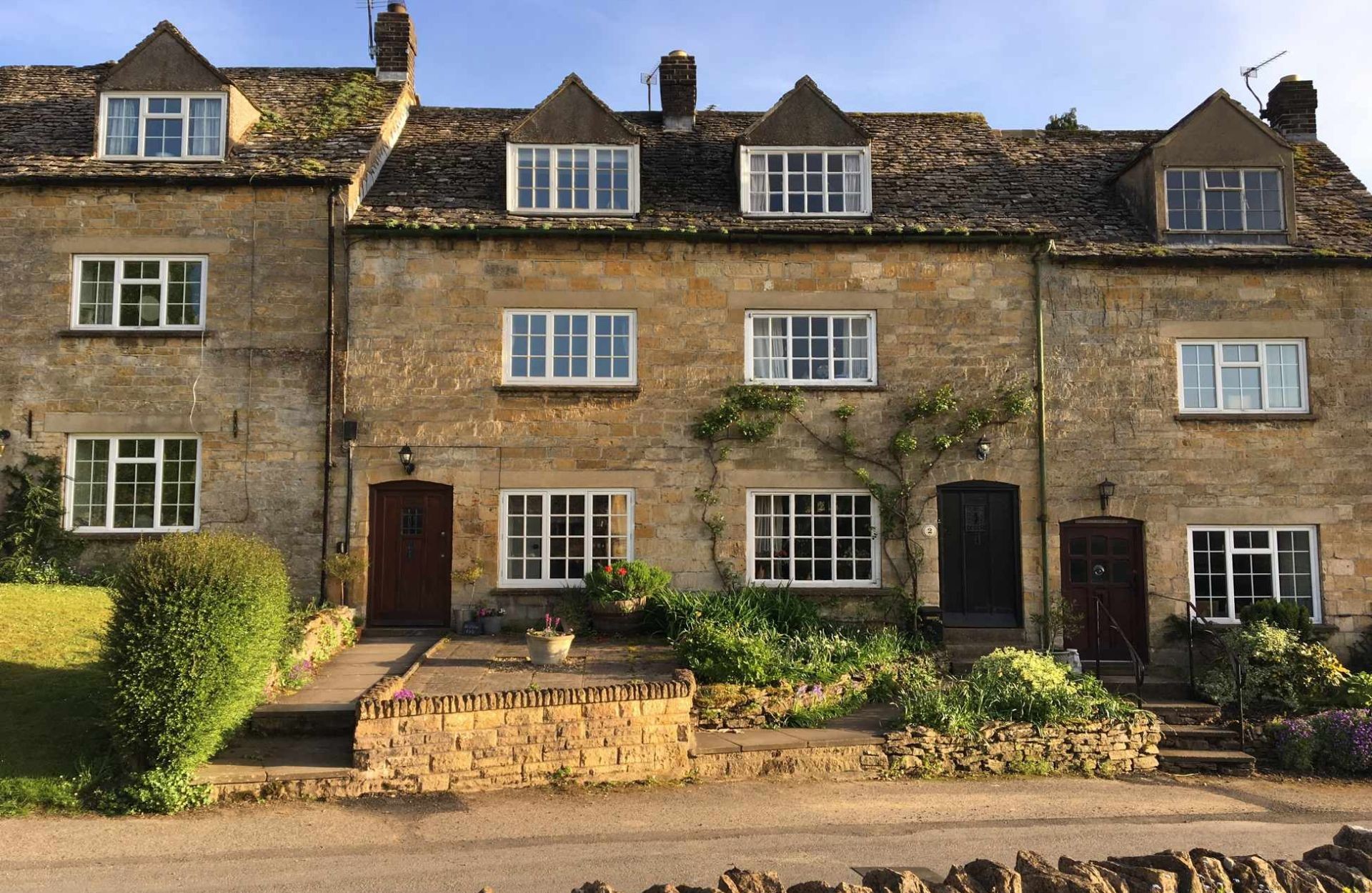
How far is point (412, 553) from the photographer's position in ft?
49.6

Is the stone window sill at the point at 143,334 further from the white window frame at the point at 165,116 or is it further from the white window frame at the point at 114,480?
the white window frame at the point at 165,116

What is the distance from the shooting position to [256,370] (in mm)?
14961

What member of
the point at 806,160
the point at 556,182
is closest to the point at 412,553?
the point at 556,182

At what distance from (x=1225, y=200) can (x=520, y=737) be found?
1489 centimetres

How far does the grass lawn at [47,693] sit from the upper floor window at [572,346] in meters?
7.00

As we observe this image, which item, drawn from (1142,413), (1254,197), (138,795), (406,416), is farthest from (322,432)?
(1254,197)

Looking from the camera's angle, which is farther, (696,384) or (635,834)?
(696,384)

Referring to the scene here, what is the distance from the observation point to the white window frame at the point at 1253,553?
15.3 metres

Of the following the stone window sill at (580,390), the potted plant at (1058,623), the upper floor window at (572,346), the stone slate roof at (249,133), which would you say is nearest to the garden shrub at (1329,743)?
the potted plant at (1058,623)

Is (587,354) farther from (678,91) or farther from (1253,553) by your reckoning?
(1253,553)

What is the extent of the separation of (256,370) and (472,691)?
755 centimetres

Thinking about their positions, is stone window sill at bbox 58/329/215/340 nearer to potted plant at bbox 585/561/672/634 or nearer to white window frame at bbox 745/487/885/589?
potted plant at bbox 585/561/672/634

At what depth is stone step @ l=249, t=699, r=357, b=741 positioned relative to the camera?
10.2 metres

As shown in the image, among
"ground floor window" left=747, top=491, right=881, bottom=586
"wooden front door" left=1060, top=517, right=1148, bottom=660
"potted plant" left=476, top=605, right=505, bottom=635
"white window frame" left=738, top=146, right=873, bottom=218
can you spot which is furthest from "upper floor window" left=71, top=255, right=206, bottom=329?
"wooden front door" left=1060, top=517, right=1148, bottom=660
